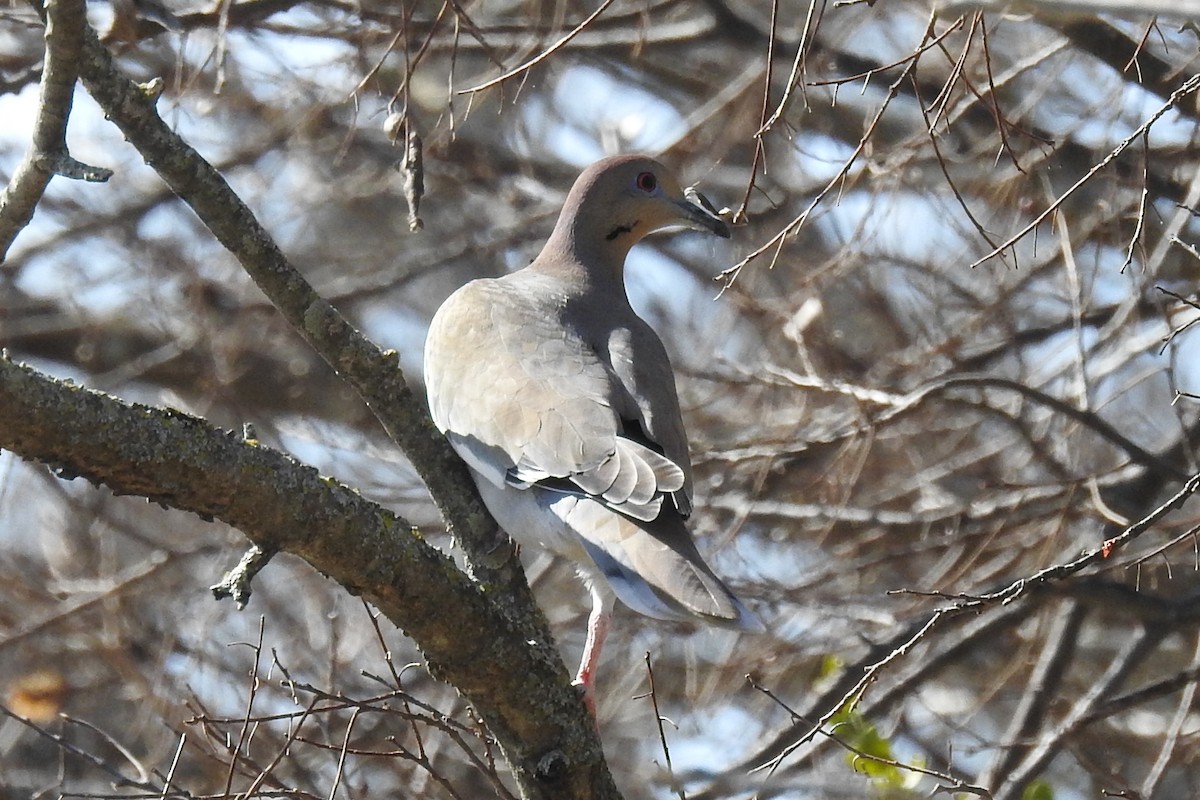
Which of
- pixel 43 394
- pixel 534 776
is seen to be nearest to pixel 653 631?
pixel 534 776

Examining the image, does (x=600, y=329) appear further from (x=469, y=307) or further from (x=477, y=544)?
(x=477, y=544)

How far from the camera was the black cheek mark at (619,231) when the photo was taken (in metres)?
4.86

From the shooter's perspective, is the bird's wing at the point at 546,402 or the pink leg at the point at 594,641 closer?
the bird's wing at the point at 546,402

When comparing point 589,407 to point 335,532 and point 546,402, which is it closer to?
point 546,402

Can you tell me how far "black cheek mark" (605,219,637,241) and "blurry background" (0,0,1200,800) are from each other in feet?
1.97

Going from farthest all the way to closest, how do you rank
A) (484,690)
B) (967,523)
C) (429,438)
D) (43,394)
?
(967,523), (429,438), (484,690), (43,394)

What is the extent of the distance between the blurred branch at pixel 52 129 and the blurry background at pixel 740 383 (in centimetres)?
116

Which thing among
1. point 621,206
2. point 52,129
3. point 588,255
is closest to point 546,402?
point 588,255

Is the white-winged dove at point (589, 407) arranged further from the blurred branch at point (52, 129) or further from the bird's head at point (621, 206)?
the blurred branch at point (52, 129)

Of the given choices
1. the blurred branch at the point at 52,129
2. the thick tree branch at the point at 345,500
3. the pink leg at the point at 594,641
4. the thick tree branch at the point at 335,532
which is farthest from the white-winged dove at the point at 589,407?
the blurred branch at the point at 52,129

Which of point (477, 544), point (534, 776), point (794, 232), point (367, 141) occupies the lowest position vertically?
point (534, 776)

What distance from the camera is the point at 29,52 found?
19.1 ft

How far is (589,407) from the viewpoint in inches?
151

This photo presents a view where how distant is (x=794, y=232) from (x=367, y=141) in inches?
179
